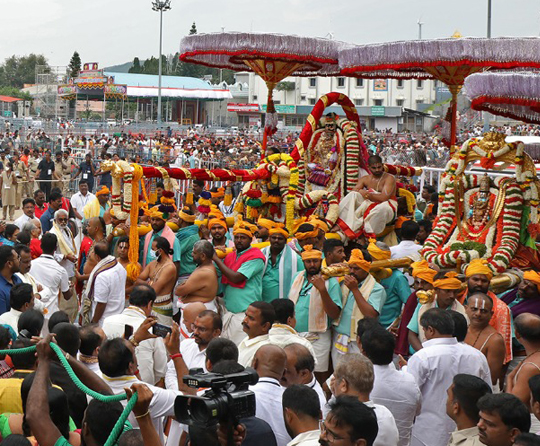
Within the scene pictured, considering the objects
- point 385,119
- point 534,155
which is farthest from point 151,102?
point 534,155

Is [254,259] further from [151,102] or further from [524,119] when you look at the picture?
[151,102]

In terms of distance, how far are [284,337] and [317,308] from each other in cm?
135

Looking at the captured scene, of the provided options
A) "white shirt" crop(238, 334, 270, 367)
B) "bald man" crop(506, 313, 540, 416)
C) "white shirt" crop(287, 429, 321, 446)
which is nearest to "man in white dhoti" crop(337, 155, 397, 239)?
"white shirt" crop(238, 334, 270, 367)

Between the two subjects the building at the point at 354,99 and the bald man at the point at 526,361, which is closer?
the bald man at the point at 526,361

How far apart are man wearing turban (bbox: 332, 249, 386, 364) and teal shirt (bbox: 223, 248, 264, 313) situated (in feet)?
3.53

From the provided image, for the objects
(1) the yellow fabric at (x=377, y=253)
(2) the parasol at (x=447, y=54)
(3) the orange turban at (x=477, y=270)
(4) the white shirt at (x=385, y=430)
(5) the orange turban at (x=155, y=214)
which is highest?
(2) the parasol at (x=447, y=54)

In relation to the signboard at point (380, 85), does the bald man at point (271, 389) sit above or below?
below

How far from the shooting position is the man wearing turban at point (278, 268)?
313 inches

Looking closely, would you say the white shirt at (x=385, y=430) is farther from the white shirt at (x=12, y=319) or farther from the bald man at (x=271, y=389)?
the white shirt at (x=12, y=319)

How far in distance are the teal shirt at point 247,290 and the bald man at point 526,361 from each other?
2.98 m

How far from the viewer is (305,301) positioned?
7.09 meters

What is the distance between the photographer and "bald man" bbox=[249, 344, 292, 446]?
4570mm

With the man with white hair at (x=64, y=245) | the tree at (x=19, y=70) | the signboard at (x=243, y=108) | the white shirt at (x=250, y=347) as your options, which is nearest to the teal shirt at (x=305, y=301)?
the white shirt at (x=250, y=347)

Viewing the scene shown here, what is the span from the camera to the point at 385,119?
69.0 meters
